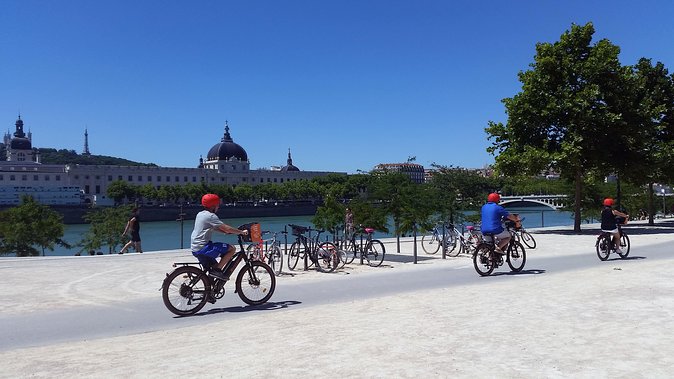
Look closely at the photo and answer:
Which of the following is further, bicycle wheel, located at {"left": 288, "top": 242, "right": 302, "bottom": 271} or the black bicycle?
bicycle wheel, located at {"left": 288, "top": 242, "right": 302, "bottom": 271}

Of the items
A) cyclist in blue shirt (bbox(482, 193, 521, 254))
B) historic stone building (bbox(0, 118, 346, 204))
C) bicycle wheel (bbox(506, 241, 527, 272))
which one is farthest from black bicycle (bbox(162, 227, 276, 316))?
historic stone building (bbox(0, 118, 346, 204))

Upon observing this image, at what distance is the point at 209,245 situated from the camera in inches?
309

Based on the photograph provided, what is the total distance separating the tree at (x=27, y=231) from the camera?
33812mm

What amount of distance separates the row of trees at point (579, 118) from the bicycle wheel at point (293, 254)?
13971mm

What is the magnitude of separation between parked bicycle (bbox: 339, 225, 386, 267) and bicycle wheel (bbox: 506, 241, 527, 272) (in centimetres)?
301

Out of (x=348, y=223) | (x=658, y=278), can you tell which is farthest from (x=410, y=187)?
(x=658, y=278)

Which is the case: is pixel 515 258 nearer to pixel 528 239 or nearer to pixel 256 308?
pixel 256 308

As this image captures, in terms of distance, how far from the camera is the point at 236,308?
8320 millimetres

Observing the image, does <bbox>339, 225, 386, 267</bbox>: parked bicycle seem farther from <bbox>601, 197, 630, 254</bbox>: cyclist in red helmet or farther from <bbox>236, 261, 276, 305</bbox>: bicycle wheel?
<bbox>601, 197, 630, 254</bbox>: cyclist in red helmet

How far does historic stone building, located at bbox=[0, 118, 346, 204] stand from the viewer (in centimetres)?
12350

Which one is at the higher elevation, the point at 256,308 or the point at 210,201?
the point at 210,201

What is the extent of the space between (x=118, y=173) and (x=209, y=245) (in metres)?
132

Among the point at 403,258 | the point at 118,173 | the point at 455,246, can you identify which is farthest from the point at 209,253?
the point at 118,173

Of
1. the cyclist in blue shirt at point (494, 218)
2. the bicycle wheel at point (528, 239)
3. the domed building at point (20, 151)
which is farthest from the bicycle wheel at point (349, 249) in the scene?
the domed building at point (20, 151)
